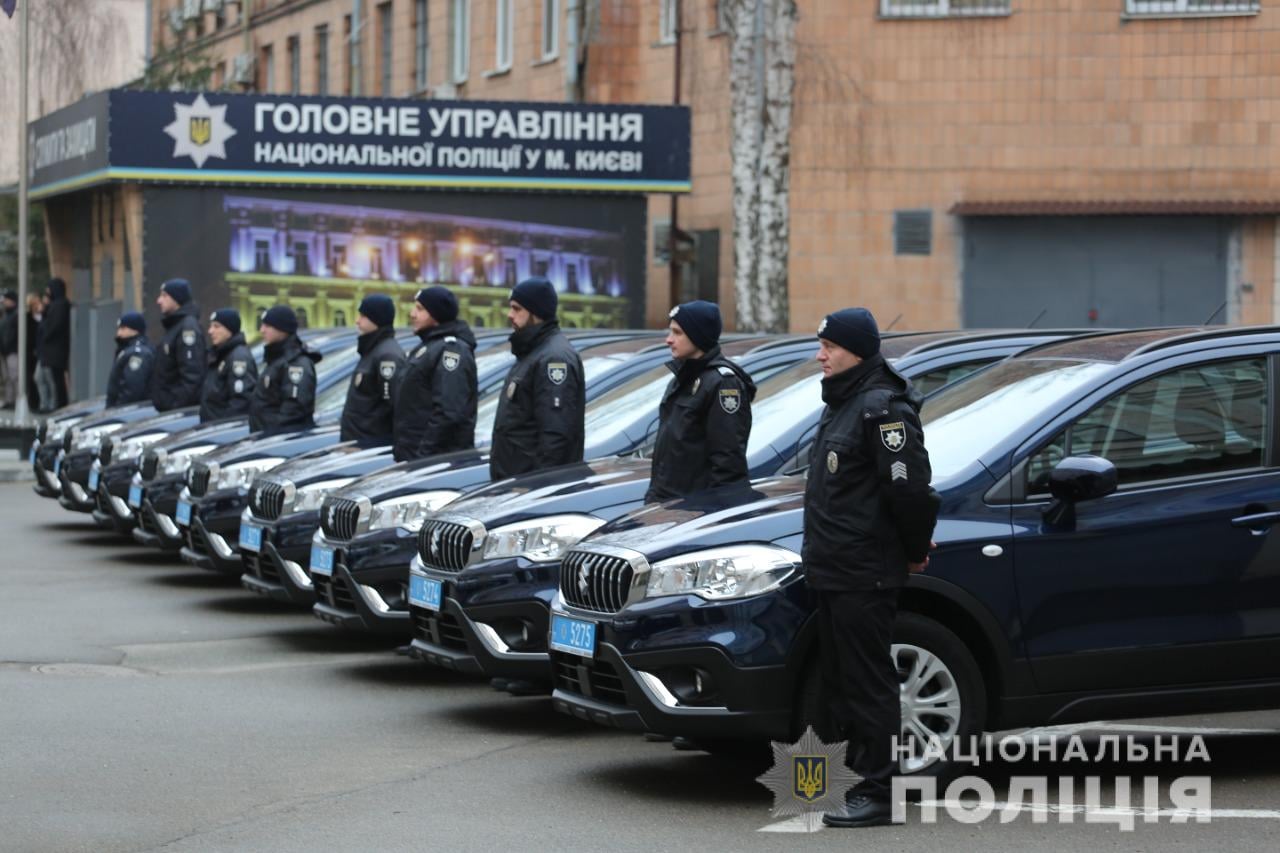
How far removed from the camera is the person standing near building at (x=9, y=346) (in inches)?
1219

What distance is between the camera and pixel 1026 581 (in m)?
7.34

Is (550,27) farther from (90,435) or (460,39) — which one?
(90,435)

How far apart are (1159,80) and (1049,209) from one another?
7.05ft

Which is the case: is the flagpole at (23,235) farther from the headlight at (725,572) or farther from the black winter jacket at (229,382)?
the headlight at (725,572)

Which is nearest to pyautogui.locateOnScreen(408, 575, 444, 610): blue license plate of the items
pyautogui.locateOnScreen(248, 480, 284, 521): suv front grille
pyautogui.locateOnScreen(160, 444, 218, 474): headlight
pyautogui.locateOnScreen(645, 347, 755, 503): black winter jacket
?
pyautogui.locateOnScreen(645, 347, 755, 503): black winter jacket

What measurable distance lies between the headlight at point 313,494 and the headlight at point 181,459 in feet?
9.02

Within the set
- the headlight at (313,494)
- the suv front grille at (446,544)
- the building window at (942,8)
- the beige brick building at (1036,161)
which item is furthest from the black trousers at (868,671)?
the building window at (942,8)

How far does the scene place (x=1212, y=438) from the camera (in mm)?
7738

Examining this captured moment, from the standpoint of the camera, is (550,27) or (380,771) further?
(550,27)

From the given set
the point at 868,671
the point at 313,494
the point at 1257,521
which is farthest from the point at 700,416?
the point at 313,494

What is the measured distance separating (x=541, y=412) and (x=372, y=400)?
2516mm

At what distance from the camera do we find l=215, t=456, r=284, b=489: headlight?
42.2 feet

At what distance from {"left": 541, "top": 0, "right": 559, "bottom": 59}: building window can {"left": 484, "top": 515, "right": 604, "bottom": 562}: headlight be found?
25116 millimetres

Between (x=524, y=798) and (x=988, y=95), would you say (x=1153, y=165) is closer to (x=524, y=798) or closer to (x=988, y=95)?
(x=988, y=95)
